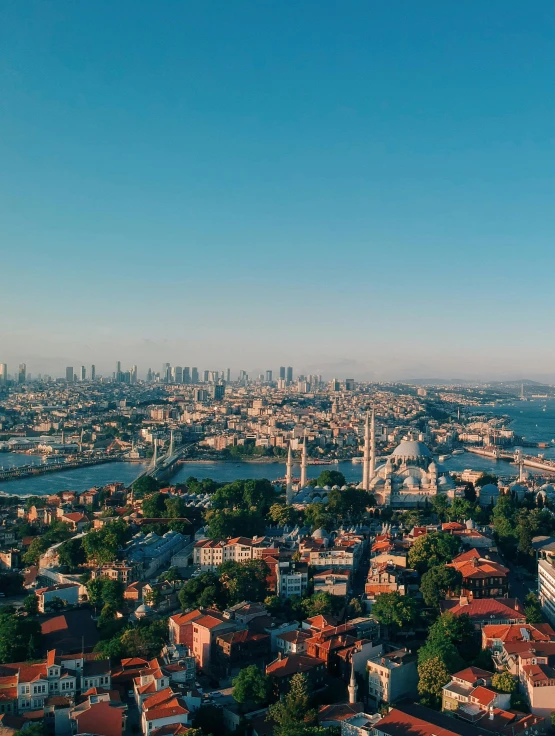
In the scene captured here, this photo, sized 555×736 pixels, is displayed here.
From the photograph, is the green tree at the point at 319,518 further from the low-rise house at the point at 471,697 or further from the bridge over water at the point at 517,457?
the bridge over water at the point at 517,457

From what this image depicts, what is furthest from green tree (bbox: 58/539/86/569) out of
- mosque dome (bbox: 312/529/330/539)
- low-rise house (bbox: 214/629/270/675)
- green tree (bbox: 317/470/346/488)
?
green tree (bbox: 317/470/346/488)

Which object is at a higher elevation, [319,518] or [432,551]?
[432,551]

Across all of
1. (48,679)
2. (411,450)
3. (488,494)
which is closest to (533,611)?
(48,679)

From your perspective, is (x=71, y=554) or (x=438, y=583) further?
(x=71, y=554)

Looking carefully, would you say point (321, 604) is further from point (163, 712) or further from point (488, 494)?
point (488, 494)

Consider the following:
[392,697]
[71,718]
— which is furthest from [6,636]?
[392,697]

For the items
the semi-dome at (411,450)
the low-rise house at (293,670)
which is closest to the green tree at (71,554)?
the low-rise house at (293,670)

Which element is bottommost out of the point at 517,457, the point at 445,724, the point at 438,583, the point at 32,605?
the point at 517,457
